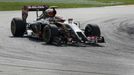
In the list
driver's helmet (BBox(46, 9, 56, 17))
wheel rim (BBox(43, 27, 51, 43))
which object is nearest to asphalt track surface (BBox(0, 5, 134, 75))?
wheel rim (BBox(43, 27, 51, 43))

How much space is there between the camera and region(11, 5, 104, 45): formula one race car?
17609mm

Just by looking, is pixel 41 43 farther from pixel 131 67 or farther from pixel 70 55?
pixel 131 67

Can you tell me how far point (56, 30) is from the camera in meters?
17.7

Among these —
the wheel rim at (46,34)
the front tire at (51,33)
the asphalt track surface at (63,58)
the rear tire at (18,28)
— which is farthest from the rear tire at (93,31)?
the rear tire at (18,28)

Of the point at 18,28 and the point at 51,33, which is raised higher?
the point at 51,33

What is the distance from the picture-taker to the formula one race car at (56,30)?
693 inches

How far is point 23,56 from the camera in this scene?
1429 cm

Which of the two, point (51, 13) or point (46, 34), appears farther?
point (51, 13)

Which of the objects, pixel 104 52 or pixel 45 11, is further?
pixel 45 11

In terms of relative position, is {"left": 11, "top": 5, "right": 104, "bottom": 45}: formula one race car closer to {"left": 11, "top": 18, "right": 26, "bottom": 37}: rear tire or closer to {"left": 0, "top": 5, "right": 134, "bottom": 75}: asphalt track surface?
{"left": 11, "top": 18, "right": 26, "bottom": 37}: rear tire

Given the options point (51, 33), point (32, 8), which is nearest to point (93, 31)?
point (51, 33)

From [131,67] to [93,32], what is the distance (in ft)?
20.5

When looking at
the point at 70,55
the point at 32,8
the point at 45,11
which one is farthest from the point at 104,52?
the point at 32,8

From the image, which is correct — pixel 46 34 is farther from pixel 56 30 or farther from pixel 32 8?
pixel 32 8
